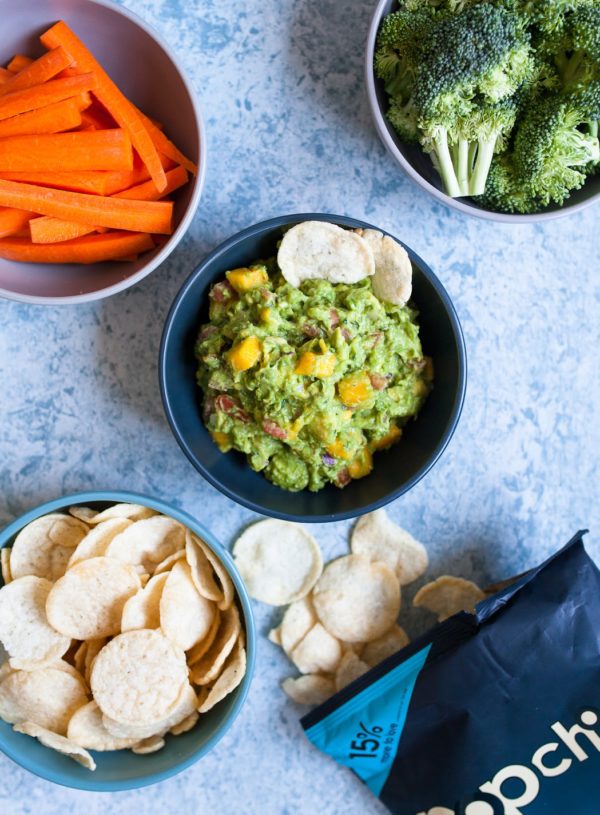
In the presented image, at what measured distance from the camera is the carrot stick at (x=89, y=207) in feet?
5.90

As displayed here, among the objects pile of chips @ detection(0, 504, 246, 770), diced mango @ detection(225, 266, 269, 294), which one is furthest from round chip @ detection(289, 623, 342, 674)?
diced mango @ detection(225, 266, 269, 294)

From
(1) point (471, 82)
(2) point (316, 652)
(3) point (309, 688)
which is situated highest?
(1) point (471, 82)

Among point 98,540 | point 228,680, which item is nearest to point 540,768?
point 228,680

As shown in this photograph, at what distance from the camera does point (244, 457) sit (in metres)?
2.05

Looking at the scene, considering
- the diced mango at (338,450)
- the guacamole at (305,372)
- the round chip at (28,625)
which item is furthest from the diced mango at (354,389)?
the round chip at (28,625)

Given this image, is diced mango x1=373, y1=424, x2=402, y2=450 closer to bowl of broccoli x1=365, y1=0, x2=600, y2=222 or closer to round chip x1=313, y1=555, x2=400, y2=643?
round chip x1=313, y1=555, x2=400, y2=643

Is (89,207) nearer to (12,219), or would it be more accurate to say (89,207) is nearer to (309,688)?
(12,219)

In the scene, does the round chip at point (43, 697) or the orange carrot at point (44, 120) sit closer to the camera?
the orange carrot at point (44, 120)

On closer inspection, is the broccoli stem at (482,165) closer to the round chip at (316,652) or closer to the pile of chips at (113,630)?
the pile of chips at (113,630)

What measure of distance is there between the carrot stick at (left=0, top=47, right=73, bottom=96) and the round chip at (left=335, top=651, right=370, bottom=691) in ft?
5.66

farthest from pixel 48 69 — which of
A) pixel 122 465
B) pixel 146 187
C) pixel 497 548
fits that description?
pixel 497 548

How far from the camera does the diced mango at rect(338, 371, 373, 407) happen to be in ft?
5.80

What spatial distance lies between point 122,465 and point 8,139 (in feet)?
2.95

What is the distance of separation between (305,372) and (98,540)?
2.51ft
